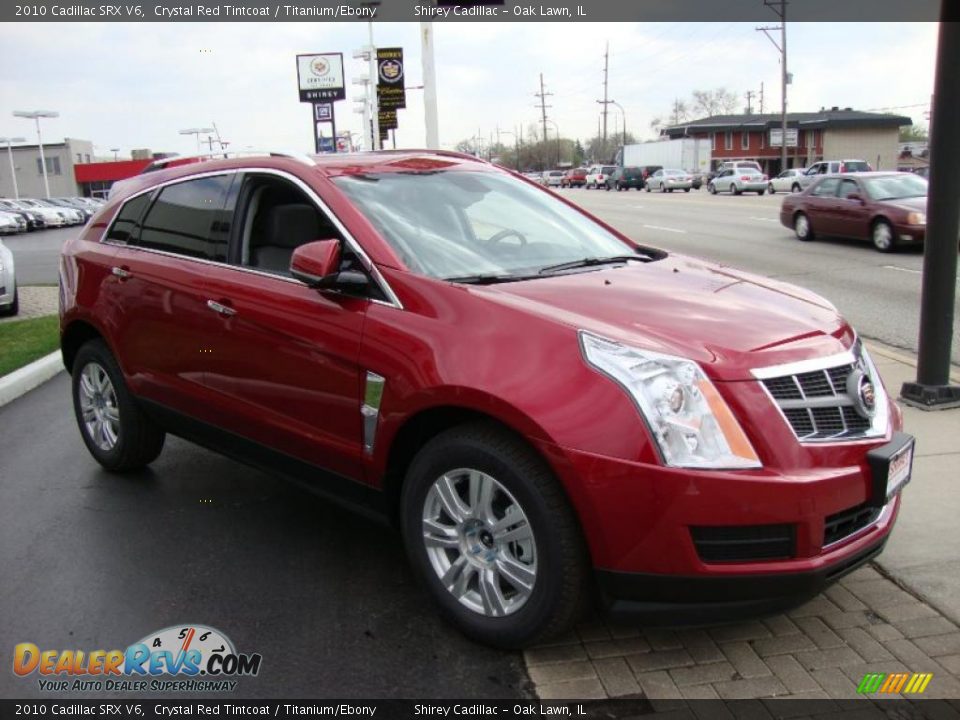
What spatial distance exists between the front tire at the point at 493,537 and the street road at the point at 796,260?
21.5 feet

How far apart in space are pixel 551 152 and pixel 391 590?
138273 mm

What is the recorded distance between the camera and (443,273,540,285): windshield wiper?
11.4 feet

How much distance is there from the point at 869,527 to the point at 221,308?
2.92m

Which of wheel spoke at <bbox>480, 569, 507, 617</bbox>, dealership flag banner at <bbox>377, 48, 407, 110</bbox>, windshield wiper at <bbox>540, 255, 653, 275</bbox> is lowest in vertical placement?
wheel spoke at <bbox>480, 569, 507, 617</bbox>

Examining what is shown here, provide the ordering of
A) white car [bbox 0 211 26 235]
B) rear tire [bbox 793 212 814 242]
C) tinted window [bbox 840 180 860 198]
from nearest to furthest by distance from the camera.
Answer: tinted window [bbox 840 180 860 198] → rear tire [bbox 793 212 814 242] → white car [bbox 0 211 26 235]

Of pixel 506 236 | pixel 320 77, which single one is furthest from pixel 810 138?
pixel 506 236

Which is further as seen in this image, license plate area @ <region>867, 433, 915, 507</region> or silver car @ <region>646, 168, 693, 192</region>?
silver car @ <region>646, 168, 693, 192</region>

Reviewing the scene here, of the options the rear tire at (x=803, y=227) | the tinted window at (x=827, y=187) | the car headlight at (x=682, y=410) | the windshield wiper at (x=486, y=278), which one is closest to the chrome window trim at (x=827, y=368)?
the car headlight at (x=682, y=410)

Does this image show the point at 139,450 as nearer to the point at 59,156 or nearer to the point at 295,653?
the point at 295,653

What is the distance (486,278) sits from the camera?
356cm

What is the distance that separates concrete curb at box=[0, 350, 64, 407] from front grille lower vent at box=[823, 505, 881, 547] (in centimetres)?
658

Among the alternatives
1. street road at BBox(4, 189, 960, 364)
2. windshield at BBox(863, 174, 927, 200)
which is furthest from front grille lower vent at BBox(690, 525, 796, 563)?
windshield at BBox(863, 174, 927, 200)

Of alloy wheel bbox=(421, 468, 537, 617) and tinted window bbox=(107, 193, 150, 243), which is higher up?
tinted window bbox=(107, 193, 150, 243)

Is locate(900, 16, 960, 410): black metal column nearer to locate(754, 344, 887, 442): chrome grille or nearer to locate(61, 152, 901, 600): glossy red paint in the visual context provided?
locate(61, 152, 901, 600): glossy red paint
